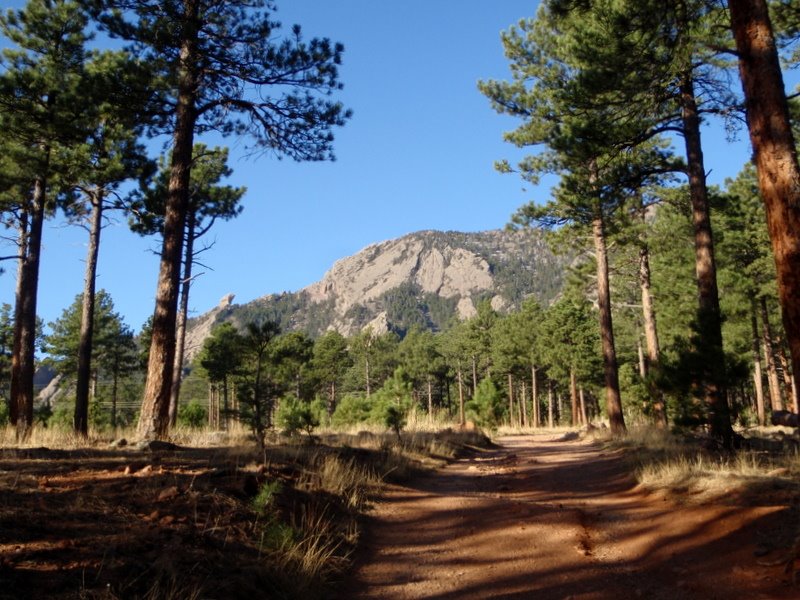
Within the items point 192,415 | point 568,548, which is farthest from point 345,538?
point 192,415

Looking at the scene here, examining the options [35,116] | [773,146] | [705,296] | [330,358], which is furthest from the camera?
[330,358]

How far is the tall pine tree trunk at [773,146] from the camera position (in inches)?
212

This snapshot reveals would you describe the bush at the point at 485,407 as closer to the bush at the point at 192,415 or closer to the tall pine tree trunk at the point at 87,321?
the bush at the point at 192,415

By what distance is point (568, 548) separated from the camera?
530cm

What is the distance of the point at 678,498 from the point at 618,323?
4873 centimetres

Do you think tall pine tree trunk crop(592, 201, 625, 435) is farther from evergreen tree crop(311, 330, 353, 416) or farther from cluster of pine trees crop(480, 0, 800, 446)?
evergreen tree crop(311, 330, 353, 416)

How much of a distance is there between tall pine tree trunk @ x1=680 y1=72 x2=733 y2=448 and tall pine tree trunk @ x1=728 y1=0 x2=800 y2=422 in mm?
3812

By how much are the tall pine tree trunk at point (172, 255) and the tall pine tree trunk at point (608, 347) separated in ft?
39.0

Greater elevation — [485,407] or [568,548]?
[485,407]

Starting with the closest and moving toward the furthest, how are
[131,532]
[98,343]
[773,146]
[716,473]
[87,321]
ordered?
[131,532]
[773,146]
[716,473]
[87,321]
[98,343]

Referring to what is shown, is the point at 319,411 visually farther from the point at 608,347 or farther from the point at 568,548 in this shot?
the point at 568,548

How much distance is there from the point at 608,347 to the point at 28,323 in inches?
649

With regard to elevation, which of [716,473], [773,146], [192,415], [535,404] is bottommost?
[716,473]

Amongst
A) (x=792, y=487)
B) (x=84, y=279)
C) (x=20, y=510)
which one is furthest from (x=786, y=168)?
(x=84, y=279)
